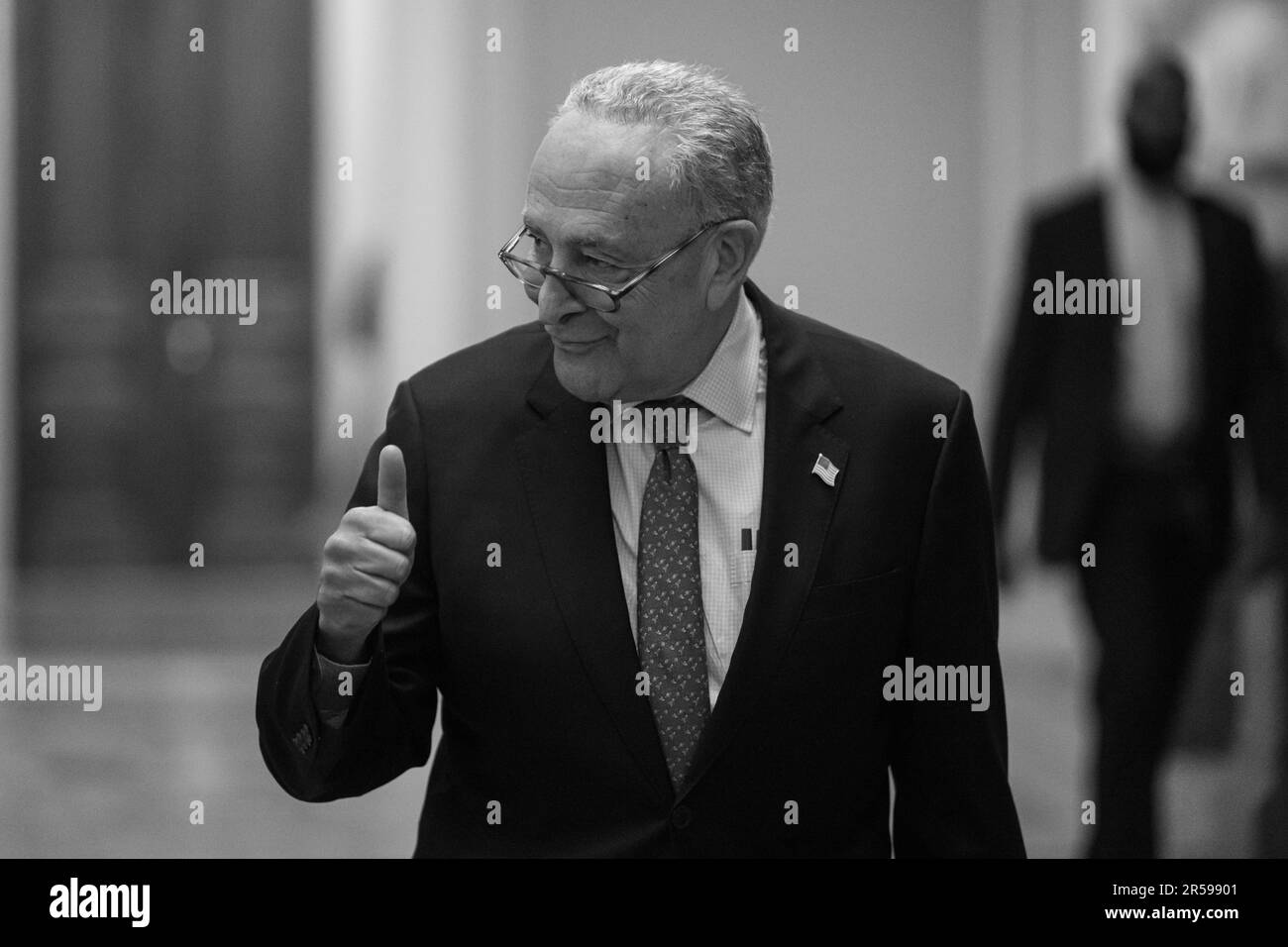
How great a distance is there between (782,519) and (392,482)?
1.46ft

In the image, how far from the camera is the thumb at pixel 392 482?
186 centimetres

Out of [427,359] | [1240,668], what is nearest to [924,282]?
[1240,668]

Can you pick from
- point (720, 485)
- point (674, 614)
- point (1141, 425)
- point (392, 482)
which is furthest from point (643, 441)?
point (1141, 425)

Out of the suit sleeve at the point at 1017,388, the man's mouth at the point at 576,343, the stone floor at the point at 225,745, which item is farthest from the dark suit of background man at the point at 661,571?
the stone floor at the point at 225,745

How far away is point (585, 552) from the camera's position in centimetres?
201

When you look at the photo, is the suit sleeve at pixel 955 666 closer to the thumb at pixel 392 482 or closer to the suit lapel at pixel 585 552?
the suit lapel at pixel 585 552

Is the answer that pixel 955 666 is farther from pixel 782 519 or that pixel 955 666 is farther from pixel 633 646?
pixel 633 646

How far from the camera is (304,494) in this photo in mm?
7461

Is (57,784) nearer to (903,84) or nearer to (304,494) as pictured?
(304,494)

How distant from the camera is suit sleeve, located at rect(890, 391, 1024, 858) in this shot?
81.0 inches

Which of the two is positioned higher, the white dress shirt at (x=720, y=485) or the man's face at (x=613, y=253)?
the man's face at (x=613, y=253)

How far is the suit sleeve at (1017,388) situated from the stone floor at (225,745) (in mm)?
505

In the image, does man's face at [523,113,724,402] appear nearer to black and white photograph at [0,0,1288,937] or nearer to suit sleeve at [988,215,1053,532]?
black and white photograph at [0,0,1288,937]
